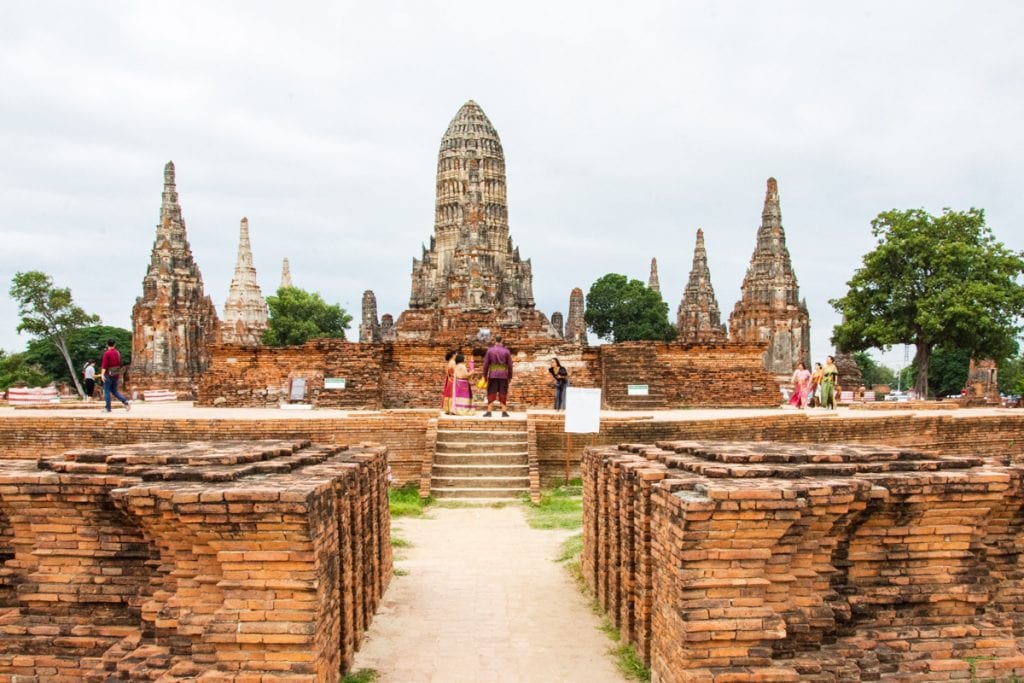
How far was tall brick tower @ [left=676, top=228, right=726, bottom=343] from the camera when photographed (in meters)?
45.3

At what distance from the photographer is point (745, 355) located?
18.3m

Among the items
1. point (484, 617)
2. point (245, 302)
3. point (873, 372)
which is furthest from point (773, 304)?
point (873, 372)

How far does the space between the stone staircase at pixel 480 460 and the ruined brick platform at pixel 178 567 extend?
517 centimetres

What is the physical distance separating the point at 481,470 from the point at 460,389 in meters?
2.67

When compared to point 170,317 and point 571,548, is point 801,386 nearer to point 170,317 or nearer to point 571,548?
point 571,548

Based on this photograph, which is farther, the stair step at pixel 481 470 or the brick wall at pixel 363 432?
the brick wall at pixel 363 432

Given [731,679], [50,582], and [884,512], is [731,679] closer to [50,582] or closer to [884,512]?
[884,512]

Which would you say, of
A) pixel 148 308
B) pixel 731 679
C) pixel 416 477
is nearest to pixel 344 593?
pixel 731 679

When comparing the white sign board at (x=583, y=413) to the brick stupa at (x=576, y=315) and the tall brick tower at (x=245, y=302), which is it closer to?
the brick stupa at (x=576, y=315)

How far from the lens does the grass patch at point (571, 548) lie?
823 cm

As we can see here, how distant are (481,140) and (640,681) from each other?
168ft

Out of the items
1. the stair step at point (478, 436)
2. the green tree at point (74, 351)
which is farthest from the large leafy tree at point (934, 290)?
the green tree at point (74, 351)

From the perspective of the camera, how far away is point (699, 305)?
1809 inches

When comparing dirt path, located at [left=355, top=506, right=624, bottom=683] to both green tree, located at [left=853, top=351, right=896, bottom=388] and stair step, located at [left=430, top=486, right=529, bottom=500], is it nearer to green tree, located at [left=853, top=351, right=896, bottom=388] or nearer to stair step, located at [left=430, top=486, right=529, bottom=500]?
stair step, located at [left=430, top=486, right=529, bottom=500]
